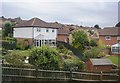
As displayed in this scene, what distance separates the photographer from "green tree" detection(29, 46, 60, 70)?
4.93 meters

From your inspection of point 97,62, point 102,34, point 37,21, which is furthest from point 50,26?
point 97,62

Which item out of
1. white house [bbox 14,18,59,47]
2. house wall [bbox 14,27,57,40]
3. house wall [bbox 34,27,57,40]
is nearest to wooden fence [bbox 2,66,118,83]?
white house [bbox 14,18,59,47]

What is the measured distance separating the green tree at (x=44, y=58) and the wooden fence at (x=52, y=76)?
1244mm

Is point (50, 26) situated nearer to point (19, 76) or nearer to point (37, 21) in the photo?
point (37, 21)

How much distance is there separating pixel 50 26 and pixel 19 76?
9.93 metres

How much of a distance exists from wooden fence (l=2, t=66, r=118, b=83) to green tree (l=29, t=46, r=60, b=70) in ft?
4.08

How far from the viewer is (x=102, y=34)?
1496cm

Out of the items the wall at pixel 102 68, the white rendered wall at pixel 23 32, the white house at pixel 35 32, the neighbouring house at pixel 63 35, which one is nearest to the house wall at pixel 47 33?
the white house at pixel 35 32

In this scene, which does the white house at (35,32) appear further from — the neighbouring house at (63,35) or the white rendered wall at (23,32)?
the neighbouring house at (63,35)

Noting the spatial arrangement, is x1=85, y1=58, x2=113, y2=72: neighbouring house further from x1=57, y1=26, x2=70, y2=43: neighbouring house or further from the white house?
x1=57, y1=26, x2=70, y2=43: neighbouring house

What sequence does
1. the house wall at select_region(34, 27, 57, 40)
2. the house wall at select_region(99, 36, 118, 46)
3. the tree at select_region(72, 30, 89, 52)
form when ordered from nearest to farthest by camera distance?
the tree at select_region(72, 30, 89, 52) → the house wall at select_region(34, 27, 57, 40) → the house wall at select_region(99, 36, 118, 46)

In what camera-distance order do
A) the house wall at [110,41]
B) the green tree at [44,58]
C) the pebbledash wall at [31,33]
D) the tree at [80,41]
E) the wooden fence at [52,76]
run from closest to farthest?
the wooden fence at [52,76] < the green tree at [44,58] < the tree at [80,41] < the pebbledash wall at [31,33] < the house wall at [110,41]

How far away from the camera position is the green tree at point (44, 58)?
4934mm

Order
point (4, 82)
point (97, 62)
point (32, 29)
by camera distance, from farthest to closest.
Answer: point (32, 29), point (97, 62), point (4, 82)
